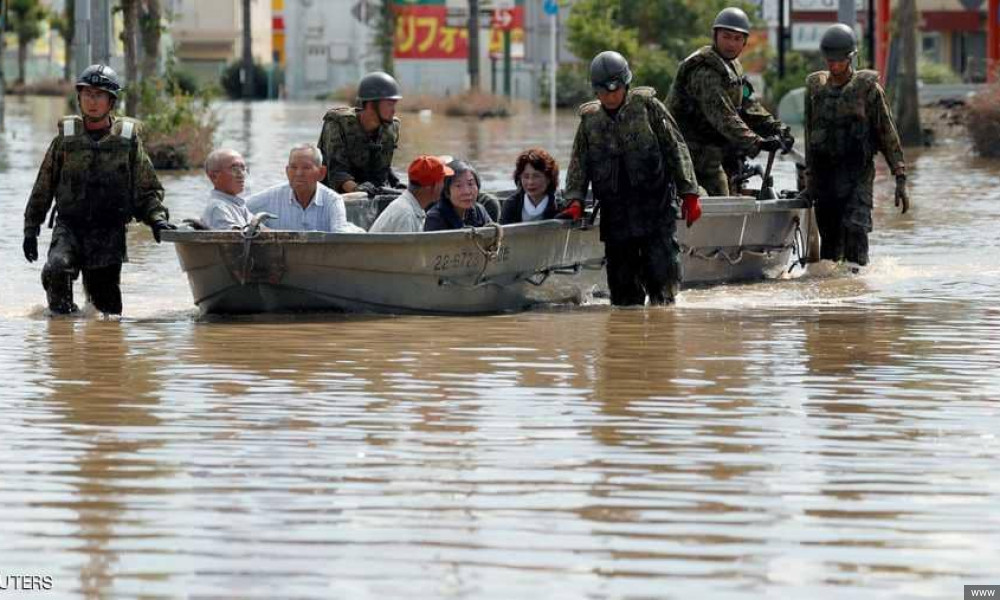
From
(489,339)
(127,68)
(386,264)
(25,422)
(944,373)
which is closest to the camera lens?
(25,422)

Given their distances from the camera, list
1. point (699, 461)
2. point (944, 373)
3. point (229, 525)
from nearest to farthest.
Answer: point (229, 525), point (699, 461), point (944, 373)

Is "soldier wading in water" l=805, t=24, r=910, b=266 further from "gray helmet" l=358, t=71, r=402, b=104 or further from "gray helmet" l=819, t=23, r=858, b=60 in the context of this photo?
"gray helmet" l=358, t=71, r=402, b=104

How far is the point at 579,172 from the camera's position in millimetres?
14109

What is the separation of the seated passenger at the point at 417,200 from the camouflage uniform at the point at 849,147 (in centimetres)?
340

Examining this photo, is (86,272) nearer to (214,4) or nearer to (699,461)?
(699,461)

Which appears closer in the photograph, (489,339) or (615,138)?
(489,339)

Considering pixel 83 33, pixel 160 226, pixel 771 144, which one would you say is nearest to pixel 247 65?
pixel 83 33

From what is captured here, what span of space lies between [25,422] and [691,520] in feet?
10.5

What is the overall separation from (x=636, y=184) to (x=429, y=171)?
119 centimetres

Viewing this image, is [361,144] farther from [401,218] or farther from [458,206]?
[458,206]

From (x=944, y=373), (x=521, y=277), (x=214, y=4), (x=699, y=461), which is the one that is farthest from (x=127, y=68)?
(x=214, y=4)

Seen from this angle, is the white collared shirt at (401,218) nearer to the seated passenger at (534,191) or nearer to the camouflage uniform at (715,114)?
the seated passenger at (534,191)

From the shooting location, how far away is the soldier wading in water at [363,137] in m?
15.7

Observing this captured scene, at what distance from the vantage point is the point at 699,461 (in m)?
8.40
